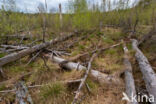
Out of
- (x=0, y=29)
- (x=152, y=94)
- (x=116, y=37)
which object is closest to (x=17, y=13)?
(x=0, y=29)

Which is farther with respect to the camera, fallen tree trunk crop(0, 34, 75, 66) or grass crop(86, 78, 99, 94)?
fallen tree trunk crop(0, 34, 75, 66)

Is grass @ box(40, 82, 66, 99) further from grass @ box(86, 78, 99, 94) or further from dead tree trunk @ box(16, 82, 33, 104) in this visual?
grass @ box(86, 78, 99, 94)

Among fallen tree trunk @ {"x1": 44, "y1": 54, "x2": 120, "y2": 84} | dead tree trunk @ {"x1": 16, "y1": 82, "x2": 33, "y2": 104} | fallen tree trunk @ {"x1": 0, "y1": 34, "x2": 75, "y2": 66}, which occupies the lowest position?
dead tree trunk @ {"x1": 16, "y1": 82, "x2": 33, "y2": 104}

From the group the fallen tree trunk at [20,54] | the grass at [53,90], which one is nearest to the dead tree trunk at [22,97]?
the grass at [53,90]

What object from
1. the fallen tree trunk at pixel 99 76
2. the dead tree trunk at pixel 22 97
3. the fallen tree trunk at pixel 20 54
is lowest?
the dead tree trunk at pixel 22 97

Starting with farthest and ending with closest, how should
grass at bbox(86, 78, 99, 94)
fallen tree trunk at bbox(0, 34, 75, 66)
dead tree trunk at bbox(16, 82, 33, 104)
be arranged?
fallen tree trunk at bbox(0, 34, 75, 66) → grass at bbox(86, 78, 99, 94) → dead tree trunk at bbox(16, 82, 33, 104)

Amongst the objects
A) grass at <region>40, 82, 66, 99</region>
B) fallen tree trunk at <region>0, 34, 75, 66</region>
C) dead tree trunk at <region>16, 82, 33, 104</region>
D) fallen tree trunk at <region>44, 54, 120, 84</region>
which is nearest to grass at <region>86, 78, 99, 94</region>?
fallen tree trunk at <region>44, 54, 120, 84</region>

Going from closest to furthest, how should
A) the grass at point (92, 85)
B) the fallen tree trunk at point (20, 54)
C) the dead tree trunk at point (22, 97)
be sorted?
the dead tree trunk at point (22, 97), the grass at point (92, 85), the fallen tree trunk at point (20, 54)

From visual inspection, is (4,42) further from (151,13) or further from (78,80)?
(151,13)

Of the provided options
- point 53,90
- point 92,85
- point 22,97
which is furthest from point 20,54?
point 92,85

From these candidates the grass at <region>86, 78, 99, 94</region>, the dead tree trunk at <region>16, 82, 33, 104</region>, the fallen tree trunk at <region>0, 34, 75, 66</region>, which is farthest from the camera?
the fallen tree trunk at <region>0, 34, 75, 66</region>

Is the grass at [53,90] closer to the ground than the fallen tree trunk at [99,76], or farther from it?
closer to the ground

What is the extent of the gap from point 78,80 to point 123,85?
94 cm

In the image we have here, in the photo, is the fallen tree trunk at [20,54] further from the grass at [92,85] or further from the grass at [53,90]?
the grass at [92,85]
